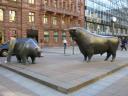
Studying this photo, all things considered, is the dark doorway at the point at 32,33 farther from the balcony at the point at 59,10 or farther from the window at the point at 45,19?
the balcony at the point at 59,10

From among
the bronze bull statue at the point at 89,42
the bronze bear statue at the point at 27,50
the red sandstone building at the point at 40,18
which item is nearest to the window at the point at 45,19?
the red sandstone building at the point at 40,18

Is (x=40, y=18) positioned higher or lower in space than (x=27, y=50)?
higher

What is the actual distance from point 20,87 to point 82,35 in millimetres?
7518

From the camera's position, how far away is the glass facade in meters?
67.8

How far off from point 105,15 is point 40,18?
3328 cm

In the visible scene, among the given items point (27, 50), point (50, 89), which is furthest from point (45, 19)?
point (50, 89)

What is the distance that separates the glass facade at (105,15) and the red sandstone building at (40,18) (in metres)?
5.06

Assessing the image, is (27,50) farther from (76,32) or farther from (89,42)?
(89,42)

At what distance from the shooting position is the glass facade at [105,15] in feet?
222

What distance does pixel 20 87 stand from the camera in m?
9.71

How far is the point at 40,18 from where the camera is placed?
163 ft

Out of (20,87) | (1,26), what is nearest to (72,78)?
(20,87)

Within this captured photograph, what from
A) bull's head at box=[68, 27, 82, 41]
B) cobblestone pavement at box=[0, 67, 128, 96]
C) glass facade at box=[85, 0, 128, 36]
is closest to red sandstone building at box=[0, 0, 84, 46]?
glass facade at box=[85, 0, 128, 36]

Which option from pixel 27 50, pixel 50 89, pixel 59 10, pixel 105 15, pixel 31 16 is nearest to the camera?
pixel 50 89
